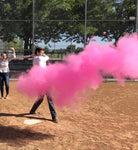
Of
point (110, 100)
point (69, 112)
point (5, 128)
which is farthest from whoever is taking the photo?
point (110, 100)

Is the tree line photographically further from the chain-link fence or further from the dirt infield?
the dirt infield

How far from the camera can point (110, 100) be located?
8.94m

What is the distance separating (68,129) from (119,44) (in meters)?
2.72

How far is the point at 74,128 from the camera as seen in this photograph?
561cm

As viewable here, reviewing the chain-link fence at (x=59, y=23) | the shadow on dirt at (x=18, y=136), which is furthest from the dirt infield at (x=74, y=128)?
the chain-link fence at (x=59, y=23)

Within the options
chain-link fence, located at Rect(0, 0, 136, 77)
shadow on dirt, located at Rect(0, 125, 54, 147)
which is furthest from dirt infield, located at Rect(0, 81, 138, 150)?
chain-link fence, located at Rect(0, 0, 136, 77)

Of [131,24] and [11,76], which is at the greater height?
[131,24]

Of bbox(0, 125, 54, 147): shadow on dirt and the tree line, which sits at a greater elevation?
the tree line

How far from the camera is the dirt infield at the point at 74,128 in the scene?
181 inches

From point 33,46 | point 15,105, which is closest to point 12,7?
point 33,46

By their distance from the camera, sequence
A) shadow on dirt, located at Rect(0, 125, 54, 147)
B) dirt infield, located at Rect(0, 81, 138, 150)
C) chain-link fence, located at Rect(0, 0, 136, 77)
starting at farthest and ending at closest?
chain-link fence, located at Rect(0, 0, 136, 77) → shadow on dirt, located at Rect(0, 125, 54, 147) → dirt infield, located at Rect(0, 81, 138, 150)

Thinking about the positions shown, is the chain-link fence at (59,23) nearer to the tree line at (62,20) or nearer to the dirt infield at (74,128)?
the tree line at (62,20)

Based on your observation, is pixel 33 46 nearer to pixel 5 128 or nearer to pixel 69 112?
pixel 69 112

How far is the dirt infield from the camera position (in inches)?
181
